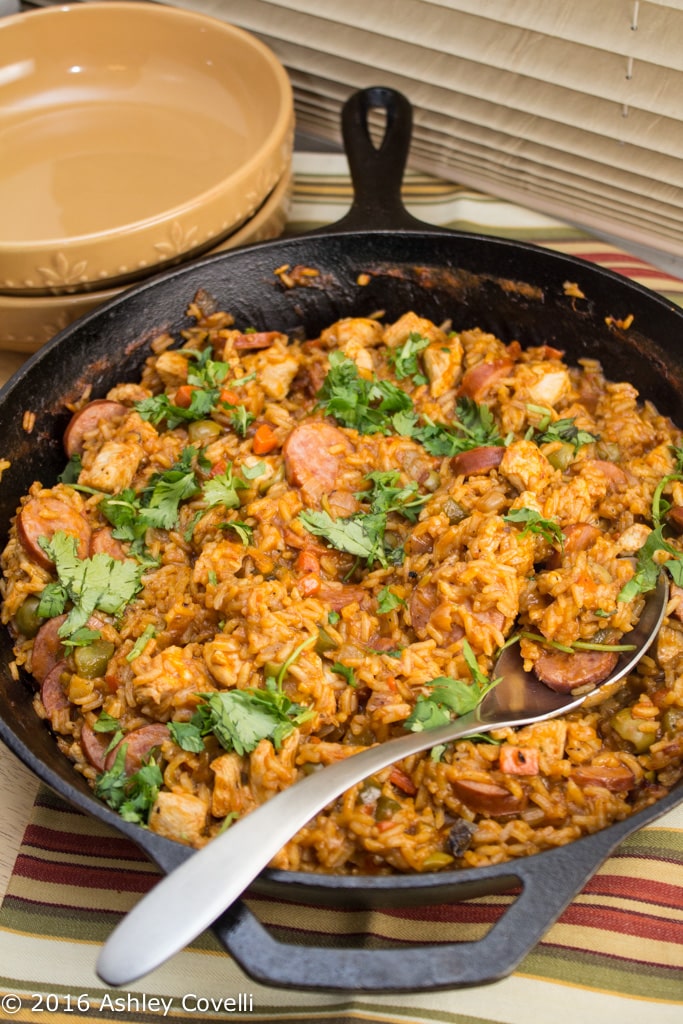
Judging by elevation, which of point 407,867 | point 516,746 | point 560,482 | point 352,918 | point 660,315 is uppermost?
point 660,315

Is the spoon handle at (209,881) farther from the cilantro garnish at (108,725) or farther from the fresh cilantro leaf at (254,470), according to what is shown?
the fresh cilantro leaf at (254,470)

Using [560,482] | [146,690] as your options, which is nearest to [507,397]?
[560,482]

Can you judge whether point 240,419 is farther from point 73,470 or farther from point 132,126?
point 132,126

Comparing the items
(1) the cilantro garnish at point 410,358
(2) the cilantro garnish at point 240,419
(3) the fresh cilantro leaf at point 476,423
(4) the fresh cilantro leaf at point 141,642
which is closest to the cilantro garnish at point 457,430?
(3) the fresh cilantro leaf at point 476,423

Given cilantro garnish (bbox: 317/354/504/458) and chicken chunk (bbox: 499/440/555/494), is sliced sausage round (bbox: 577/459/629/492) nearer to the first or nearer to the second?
chicken chunk (bbox: 499/440/555/494)

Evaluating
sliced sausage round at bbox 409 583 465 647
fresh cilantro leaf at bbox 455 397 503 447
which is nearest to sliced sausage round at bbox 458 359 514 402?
fresh cilantro leaf at bbox 455 397 503 447

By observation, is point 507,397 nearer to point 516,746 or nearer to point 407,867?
point 516,746
